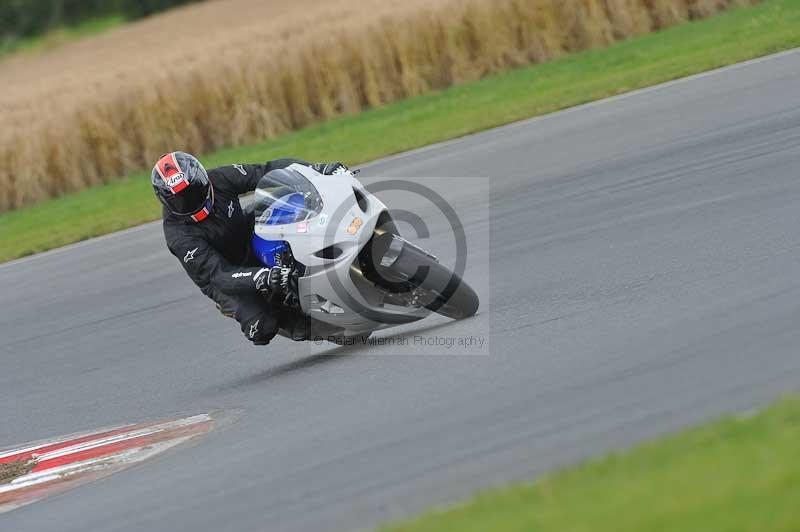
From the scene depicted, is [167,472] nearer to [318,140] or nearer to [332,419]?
[332,419]

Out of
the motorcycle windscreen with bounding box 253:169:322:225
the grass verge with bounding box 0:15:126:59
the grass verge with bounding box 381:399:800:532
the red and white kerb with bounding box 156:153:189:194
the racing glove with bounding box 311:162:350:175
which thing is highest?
the red and white kerb with bounding box 156:153:189:194

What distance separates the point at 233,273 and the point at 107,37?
41961 millimetres

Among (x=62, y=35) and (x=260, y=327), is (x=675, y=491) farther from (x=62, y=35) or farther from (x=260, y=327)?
(x=62, y=35)

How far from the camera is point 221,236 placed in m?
8.62

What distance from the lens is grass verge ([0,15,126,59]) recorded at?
2191 inches

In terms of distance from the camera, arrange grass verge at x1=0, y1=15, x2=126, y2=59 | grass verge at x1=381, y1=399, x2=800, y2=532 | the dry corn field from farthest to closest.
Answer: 1. grass verge at x1=0, y1=15, x2=126, y2=59
2. the dry corn field
3. grass verge at x1=381, y1=399, x2=800, y2=532

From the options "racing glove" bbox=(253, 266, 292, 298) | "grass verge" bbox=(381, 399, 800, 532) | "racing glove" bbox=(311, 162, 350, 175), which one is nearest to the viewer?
"grass verge" bbox=(381, 399, 800, 532)

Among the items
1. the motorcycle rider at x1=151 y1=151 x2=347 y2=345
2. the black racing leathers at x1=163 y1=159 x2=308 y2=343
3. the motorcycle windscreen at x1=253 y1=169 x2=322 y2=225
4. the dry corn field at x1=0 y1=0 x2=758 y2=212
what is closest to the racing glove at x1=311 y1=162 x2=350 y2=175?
the motorcycle rider at x1=151 y1=151 x2=347 y2=345

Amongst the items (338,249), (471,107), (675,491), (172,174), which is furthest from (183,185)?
(471,107)

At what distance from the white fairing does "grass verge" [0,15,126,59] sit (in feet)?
161

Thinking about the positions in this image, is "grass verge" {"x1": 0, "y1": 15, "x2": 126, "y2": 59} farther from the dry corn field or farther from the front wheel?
the front wheel

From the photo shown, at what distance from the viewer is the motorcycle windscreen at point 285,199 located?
7961mm

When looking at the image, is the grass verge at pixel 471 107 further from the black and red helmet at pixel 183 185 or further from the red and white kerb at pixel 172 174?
the red and white kerb at pixel 172 174

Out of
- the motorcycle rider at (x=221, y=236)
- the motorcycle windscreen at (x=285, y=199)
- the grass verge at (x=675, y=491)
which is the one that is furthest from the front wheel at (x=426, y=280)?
the grass verge at (x=675, y=491)
